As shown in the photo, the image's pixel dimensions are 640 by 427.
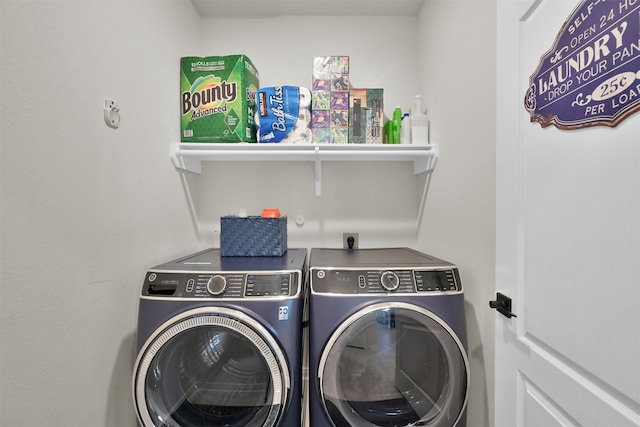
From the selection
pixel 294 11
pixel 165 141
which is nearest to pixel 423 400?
pixel 165 141

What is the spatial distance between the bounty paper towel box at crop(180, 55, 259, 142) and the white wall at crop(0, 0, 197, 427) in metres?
0.26

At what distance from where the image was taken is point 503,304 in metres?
1.02

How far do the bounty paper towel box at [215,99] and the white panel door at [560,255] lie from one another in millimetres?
1301

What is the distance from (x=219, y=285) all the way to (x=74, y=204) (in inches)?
22.8

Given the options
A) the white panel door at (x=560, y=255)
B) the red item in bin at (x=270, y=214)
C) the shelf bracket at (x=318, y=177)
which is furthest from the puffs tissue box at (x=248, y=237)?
→ the white panel door at (x=560, y=255)

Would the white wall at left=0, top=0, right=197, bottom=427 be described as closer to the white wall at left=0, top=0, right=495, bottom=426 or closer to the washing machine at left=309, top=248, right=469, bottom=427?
the white wall at left=0, top=0, right=495, bottom=426

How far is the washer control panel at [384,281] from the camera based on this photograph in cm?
119

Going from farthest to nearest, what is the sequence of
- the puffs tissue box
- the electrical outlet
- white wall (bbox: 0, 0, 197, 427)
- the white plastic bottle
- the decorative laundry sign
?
the electrical outlet
the white plastic bottle
the puffs tissue box
white wall (bbox: 0, 0, 197, 427)
the decorative laundry sign

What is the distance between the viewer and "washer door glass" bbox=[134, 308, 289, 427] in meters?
1.08

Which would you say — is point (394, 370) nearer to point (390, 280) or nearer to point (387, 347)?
point (387, 347)

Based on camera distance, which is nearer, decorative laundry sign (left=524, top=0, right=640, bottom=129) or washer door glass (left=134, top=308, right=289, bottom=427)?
decorative laundry sign (left=524, top=0, right=640, bottom=129)

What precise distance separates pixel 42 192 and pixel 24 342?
443 millimetres

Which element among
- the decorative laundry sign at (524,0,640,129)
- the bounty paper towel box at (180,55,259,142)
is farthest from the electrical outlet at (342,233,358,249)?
the decorative laundry sign at (524,0,640,129)

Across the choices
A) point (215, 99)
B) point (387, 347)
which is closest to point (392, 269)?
point (387, 347)
